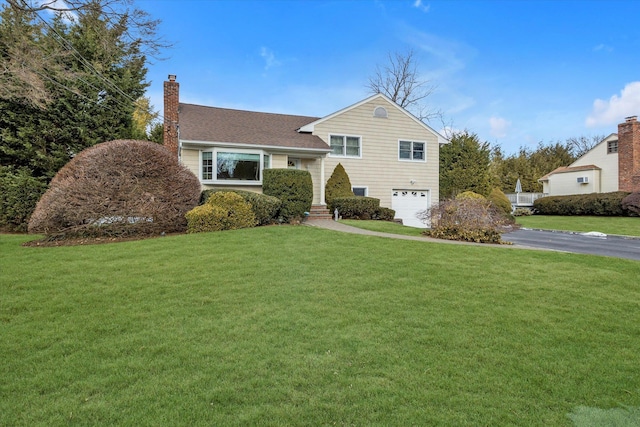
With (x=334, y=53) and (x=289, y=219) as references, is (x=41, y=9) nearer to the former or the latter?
(x=289, y=219)

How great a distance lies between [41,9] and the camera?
6.57m

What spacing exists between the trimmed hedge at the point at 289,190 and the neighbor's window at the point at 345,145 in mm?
4876

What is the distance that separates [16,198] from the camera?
48.6 ft

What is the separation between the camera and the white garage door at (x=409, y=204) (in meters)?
19.5

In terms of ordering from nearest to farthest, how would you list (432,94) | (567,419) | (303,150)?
(567,419) < (303,150) < (432,94)

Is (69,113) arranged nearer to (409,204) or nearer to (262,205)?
(262,205)

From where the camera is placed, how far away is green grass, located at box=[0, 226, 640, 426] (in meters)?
2.64

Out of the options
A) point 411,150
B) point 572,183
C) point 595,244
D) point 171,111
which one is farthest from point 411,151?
point 572,183

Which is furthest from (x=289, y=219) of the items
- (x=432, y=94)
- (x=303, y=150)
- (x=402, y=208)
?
(x=432, y=94)

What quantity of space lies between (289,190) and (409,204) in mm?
8613

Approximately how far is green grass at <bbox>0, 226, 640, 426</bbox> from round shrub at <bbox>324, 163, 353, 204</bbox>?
33.6 ft

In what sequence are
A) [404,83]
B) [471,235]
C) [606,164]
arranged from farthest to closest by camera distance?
[404,83], [606,164], [471,235]

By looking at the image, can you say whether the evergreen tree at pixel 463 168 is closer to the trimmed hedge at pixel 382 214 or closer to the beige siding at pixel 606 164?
the trimmed hedge at pixel 382 214

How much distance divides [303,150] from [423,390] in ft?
45.5
